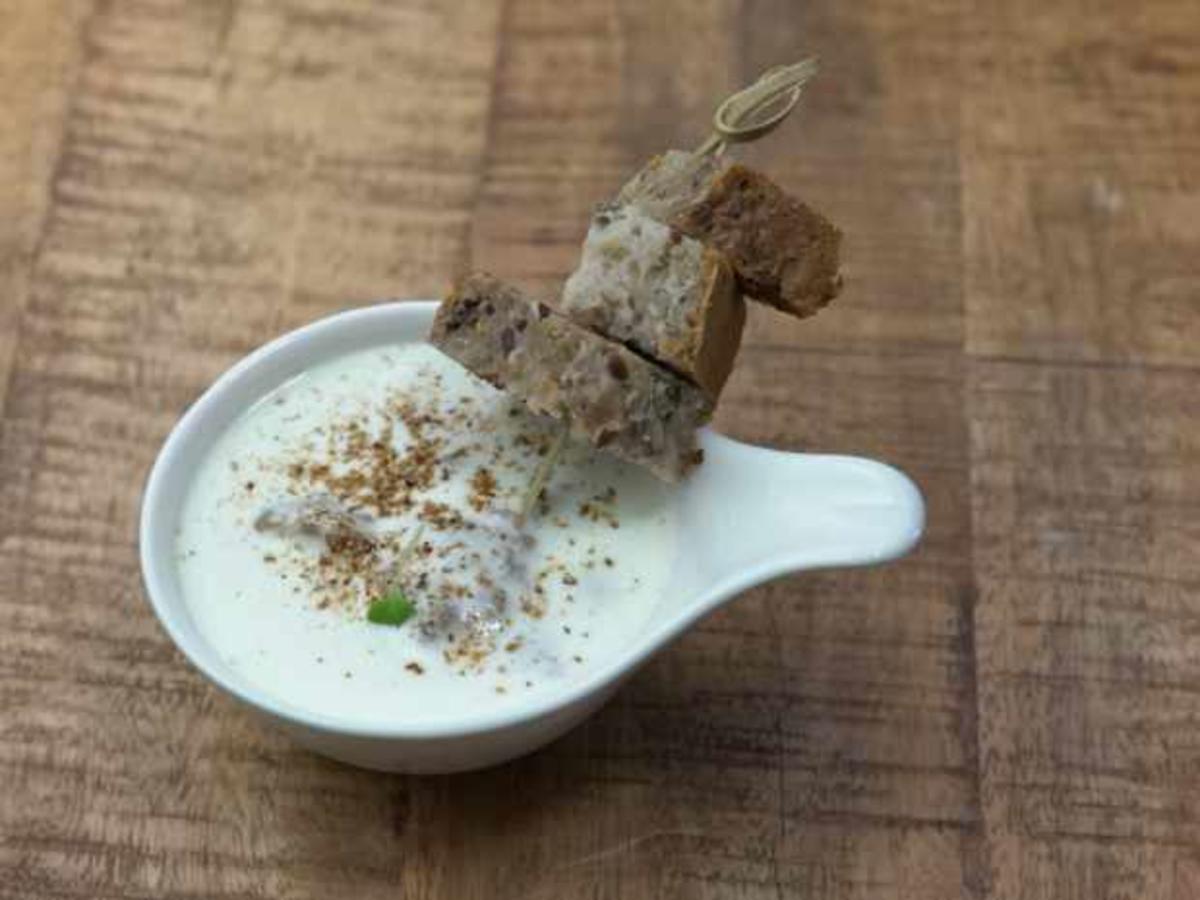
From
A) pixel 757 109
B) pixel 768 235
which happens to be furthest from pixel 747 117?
pixel 768 235

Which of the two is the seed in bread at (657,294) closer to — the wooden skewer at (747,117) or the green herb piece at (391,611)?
the wooden skewer at (747,117)

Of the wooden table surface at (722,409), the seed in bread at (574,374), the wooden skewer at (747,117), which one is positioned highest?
the wooden skewer at (747,117)

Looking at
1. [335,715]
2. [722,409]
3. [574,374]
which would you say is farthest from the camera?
[722,409]

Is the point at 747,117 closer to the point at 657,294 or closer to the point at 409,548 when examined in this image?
the point at 657,294

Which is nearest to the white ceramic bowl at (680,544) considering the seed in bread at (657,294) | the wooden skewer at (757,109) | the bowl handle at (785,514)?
the bowl handle at (785,514)

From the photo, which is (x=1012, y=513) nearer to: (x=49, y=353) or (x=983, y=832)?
(x=983, y=832)

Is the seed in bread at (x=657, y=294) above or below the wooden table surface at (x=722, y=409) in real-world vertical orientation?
above

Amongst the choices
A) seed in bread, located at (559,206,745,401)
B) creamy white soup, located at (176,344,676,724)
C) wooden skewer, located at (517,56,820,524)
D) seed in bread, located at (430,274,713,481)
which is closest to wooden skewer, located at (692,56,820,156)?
wooden skewer, located at (517,56,820,524)

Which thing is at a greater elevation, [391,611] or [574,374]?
[574,374]
